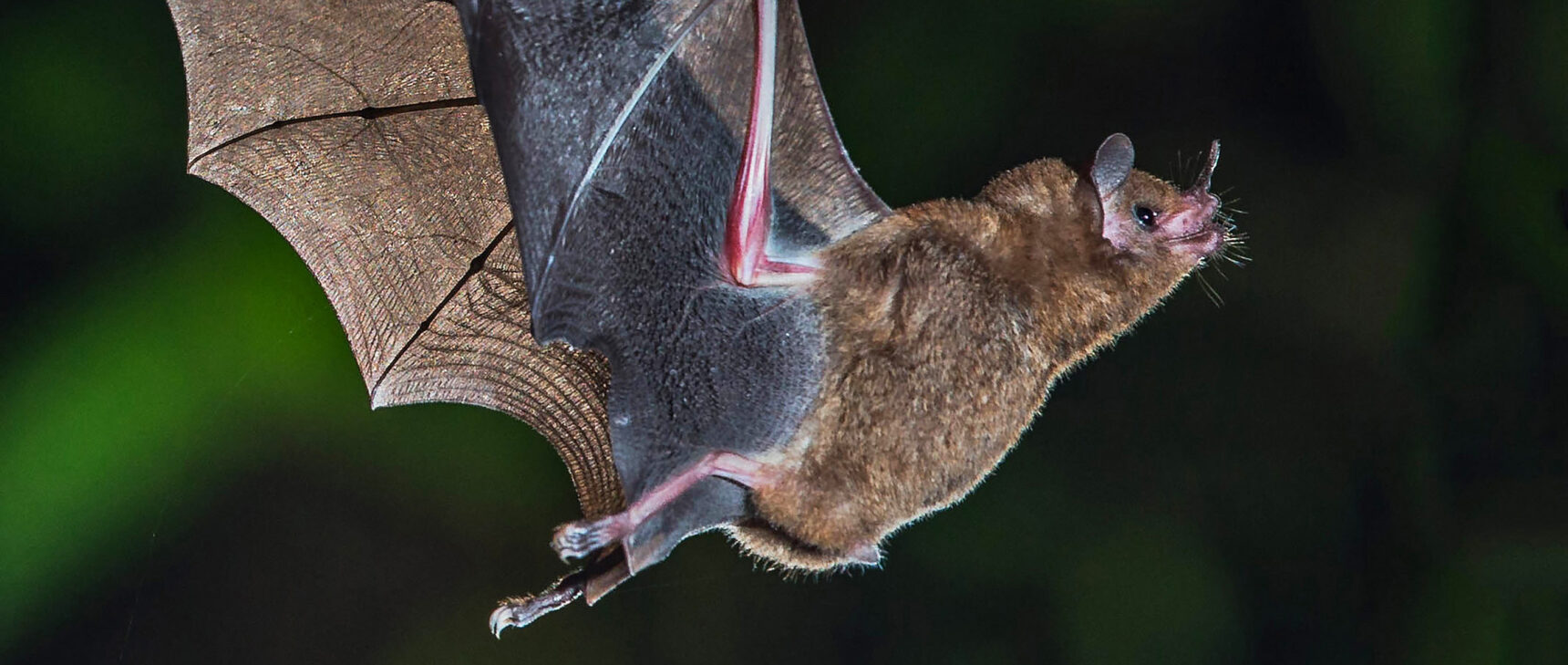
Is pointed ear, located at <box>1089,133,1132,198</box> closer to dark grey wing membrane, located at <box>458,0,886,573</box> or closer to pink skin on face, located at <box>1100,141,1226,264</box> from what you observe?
pink skin on face, located at <box>1100,141,1226,264</box>

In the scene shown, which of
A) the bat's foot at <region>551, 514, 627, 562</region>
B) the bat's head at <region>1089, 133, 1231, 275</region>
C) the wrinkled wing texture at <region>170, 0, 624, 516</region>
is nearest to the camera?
the bat's foot at <region>551, 514, 627, 562</region>

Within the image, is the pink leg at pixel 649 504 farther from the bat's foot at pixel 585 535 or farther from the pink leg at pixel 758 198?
the pink leg at pixel 758 198

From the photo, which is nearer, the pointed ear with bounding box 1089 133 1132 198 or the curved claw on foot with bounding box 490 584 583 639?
the pointed ear with bounding box 1089 133 1132 198

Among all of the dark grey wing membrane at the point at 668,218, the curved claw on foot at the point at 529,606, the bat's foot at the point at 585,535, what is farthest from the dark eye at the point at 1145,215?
the curved claw on foot at the point at 529,606

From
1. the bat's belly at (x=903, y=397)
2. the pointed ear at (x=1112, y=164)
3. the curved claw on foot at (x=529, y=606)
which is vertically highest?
the pointed ear at (x=1112, y=164)

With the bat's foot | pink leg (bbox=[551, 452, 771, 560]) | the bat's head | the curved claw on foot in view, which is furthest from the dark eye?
the curved claw on foot

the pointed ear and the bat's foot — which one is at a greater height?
the pointed ear
